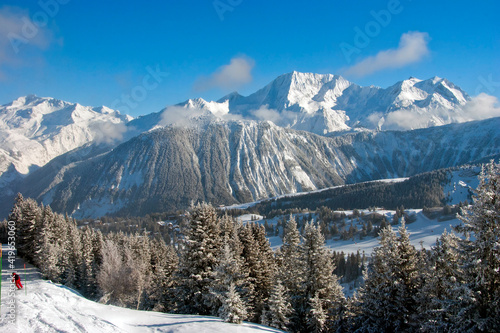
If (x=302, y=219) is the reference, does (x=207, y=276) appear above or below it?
above

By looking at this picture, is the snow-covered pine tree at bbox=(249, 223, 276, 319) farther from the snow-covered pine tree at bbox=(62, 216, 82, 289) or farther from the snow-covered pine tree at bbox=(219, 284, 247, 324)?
the snow-covered pine tree at bbox=(62, 216, 82, 289)

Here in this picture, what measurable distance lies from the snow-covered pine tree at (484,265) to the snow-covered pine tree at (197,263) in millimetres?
18775

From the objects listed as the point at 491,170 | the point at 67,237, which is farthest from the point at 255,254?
the point at 67,237

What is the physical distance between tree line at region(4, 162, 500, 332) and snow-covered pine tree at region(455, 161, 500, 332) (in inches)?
1.8

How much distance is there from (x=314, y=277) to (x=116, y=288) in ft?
112

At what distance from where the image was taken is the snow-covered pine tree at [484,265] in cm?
1527

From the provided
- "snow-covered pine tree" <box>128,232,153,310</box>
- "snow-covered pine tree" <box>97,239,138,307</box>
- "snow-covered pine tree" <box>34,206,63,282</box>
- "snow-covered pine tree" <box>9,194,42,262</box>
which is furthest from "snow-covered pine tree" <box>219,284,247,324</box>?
"snow-covered pine tree" <box>9,194,42,262</box>

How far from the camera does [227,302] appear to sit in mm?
22641

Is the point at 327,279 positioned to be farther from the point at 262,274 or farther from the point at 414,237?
the point at 414,237

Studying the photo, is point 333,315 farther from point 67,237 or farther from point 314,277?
point 67,237

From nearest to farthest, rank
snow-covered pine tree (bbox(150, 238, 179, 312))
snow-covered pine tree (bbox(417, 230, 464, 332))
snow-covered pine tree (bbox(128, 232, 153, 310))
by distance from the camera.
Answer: snow-covered pine tree (bbox(417, 230, 464, 332)) → snow-covered pine tree (bbox(150, 238, 179, 312)) → snow-covered pine tree (bbox(128, 232, 153, 310))

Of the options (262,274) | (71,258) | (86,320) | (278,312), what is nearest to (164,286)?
(262,274)

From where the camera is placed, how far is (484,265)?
1562 centimetres

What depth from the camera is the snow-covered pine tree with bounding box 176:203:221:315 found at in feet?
87.5
